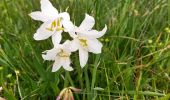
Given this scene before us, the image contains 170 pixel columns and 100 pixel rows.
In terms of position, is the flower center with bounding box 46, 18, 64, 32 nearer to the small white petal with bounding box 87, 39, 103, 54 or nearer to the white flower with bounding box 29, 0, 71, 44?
the white flower with bounding box 29, 0, 71, 44

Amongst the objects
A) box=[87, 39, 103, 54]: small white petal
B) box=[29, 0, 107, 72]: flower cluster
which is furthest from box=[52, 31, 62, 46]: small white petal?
box=[87, 39, 103, 54]: small white petal

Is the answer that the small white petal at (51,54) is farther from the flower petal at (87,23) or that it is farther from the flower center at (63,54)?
the flower petal at (87,23)

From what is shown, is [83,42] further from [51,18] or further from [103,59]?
[103,59]

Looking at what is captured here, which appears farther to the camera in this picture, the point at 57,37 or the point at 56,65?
the point at 56,65

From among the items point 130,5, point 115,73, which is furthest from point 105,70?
point 130,5

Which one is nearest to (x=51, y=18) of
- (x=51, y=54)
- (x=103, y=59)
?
(x=51, y=54)

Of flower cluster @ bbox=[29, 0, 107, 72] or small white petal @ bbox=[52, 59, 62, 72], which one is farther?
small white petal @ bbox=[52, 59, 62, 72]

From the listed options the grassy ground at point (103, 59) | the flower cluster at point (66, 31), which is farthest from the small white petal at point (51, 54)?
the grassy ground at point (103, 59)
